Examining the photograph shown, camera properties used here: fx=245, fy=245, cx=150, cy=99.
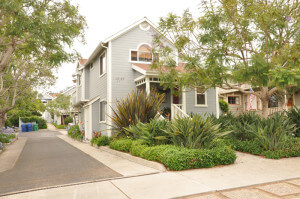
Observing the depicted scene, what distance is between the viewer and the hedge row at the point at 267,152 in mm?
7883

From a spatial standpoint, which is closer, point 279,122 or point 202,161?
point 202,161

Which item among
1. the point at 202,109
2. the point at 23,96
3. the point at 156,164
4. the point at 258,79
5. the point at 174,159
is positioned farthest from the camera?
the point at 23,96

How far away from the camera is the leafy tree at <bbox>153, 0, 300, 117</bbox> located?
8422 millimetres

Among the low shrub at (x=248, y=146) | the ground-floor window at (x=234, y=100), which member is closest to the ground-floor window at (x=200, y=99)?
the low shrub at (x=248, y=146)

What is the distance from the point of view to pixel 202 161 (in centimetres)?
687

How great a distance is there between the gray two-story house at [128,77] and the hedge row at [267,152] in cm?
417

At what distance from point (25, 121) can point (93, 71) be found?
23395 millimetres

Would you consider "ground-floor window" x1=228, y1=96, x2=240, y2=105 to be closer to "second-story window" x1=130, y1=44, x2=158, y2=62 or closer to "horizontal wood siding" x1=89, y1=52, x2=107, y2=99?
"second-story window" x1=130, y1=44, x2=158, y2=62

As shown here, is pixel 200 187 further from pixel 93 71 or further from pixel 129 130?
pixel 93 71

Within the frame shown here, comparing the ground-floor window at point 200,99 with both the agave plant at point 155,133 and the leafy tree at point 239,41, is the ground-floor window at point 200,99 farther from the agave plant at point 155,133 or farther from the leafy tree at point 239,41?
the agave plant at point 155,133

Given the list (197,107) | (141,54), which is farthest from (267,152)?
(141,54)

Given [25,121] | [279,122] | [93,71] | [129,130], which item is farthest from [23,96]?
[279,122]

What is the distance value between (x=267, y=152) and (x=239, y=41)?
4.17 m

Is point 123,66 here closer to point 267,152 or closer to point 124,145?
point 124,145
